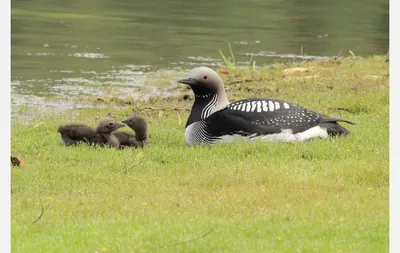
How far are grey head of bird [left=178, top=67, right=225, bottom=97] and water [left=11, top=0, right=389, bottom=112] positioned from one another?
4.25 meters

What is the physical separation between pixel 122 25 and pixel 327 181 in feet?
55.8

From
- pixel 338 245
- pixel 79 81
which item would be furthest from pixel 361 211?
pixel 79 81

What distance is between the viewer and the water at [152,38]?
18969 mm

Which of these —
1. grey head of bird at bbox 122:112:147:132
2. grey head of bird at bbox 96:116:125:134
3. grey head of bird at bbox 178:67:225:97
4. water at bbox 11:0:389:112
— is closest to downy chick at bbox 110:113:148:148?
grey head of bird at bbox 122:112:147:132

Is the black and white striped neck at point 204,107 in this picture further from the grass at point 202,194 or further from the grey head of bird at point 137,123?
the grey head of bird at point 137,123

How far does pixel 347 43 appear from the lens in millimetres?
25266

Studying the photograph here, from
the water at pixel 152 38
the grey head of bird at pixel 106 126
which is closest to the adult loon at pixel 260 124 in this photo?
the grey head of bird at pixel 106 126

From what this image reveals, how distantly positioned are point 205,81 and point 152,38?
39.1ft

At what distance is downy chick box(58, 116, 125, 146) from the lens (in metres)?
12.3

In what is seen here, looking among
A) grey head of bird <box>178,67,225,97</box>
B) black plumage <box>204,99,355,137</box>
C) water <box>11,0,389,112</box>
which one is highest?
grey head of bird <box>178,67,225,97</box>

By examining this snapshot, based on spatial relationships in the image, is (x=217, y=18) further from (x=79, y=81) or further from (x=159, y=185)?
(x=159, y=185)

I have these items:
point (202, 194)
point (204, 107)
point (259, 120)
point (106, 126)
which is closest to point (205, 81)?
point (204, 107)

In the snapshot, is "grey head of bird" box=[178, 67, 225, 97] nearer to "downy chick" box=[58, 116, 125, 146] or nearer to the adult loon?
the adult loon

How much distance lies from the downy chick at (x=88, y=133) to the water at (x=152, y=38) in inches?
156
